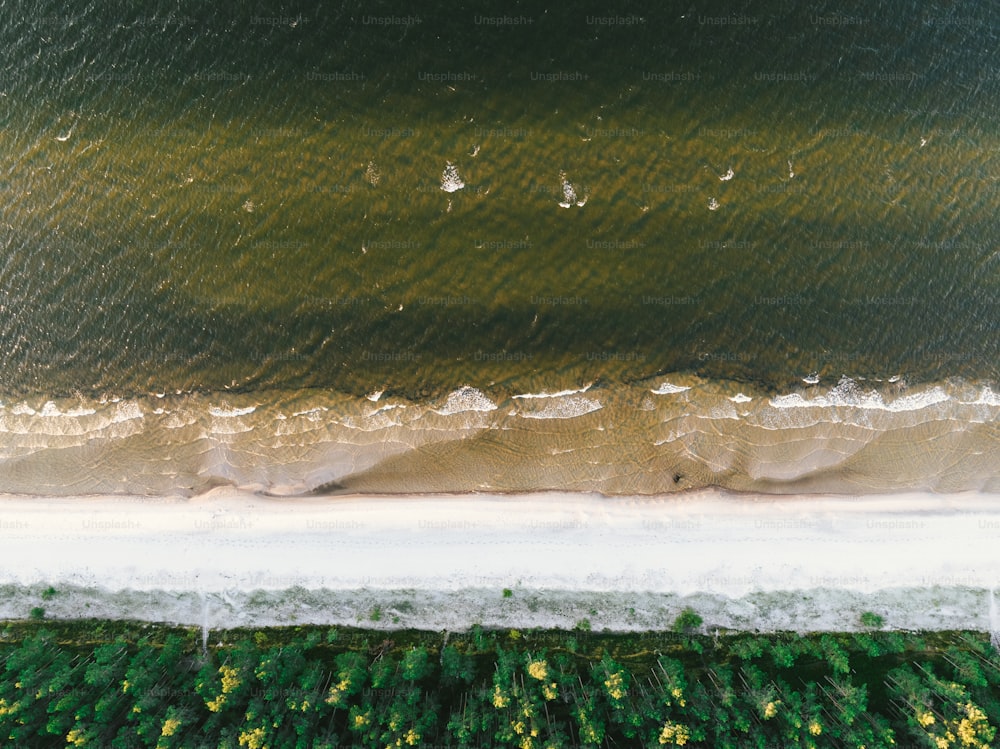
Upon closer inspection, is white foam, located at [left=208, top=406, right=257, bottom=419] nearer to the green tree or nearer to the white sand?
the white sand

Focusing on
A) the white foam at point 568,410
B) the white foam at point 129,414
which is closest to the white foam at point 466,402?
the white foam at point 568,410

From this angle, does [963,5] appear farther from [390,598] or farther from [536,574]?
[390,598]

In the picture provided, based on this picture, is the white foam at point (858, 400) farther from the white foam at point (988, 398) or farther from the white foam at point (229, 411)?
the white foam at point (229, 411)

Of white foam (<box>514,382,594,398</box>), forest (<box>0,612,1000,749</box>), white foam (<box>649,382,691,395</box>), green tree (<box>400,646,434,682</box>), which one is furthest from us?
white foam (<box>514,382,594,398</box>)

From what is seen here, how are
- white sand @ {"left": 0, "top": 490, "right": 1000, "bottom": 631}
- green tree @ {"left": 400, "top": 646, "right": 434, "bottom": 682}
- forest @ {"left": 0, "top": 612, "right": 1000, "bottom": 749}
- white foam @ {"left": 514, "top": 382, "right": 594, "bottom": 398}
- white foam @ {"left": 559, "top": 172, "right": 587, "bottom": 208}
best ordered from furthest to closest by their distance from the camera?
1. white foam @ {"left": 514, "top": 382, "right": 594, "bottom": 398}
2. white foam @ {"left": 559, "top": 172, "right": 587, "bottom": 208}
3. white sand @ {"left": 0, "top": 490, "right": 1000, "bottom": 631}
4. green tree @ {"left": 400, "top": 646, "right": 434, "bottom": 682}
5. forest @ {"left": 0, "top": 612, "right": 1000, "bottom": 749}

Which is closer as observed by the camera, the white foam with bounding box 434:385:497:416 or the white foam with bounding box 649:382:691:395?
the white foam with bounding box 649:382:691:395

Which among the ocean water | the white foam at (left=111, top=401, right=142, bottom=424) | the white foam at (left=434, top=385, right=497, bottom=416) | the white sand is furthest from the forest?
the white foam at (left=434, top=385, right=497, bottom=416)

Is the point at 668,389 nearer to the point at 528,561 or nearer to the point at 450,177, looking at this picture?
the point at 528,561
